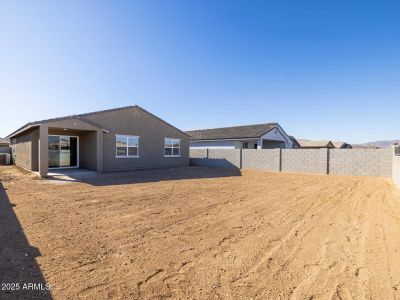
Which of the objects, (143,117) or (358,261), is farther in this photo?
(143,117)

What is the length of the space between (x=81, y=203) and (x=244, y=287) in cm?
615

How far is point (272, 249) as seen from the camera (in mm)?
4293

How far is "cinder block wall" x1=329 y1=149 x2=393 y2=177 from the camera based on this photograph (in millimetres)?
14312

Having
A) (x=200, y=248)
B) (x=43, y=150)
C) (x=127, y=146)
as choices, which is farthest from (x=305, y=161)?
(x=43, y=150)

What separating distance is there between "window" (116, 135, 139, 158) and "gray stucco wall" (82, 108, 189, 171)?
25 centimetres

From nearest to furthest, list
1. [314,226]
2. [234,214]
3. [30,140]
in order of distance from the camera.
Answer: [314,226] → [234,214] → [30,140]

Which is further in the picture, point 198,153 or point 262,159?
point 198,153

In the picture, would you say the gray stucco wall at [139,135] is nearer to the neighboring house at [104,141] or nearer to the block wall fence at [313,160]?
the neighboring house at [104,141]

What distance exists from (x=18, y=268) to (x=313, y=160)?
1712 cm

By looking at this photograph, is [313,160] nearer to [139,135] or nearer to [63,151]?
[139,135]

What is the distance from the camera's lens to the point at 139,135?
719 inches

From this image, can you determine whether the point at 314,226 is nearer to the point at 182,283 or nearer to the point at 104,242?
the point at 182,283

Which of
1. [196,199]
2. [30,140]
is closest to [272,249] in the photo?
[196,199]

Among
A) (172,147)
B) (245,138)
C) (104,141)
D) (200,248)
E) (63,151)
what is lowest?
(200,248)
